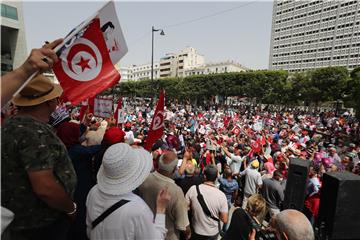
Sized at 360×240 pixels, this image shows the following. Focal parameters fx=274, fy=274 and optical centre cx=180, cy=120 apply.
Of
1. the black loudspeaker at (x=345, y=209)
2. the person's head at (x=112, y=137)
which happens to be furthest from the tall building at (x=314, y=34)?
the person's head at (x=112, y=137)

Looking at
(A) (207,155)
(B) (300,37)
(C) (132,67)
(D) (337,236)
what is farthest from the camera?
(C) (132,67)

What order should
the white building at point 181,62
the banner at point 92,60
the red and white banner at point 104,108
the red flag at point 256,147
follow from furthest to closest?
the white building at point 181,62, the red flag at point 256,147, the red and white banner at point 104,108, the banner at point 92,60

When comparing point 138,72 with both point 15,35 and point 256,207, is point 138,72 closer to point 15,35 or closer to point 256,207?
point 15,35

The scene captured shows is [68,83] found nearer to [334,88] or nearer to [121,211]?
[121,211]

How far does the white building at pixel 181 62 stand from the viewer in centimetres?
12588

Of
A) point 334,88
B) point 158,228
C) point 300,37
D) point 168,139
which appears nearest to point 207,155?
point 168,139

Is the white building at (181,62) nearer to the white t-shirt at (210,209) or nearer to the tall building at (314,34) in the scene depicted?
the tall building at (314,34)

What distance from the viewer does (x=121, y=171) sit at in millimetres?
1887

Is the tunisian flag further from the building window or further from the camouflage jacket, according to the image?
the building window

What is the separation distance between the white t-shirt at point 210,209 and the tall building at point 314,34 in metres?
104

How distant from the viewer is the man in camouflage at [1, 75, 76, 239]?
163cm

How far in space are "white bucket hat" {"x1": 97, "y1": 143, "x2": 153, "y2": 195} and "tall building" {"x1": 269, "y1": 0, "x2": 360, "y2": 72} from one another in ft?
347

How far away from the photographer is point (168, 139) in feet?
32.5

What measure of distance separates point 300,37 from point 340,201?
12674cm
